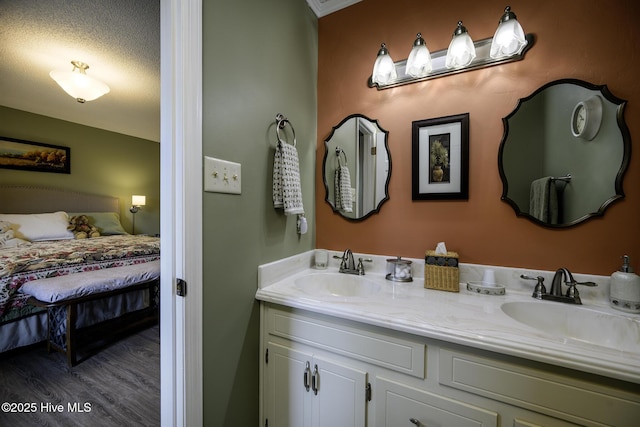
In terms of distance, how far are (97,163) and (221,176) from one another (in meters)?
4.61

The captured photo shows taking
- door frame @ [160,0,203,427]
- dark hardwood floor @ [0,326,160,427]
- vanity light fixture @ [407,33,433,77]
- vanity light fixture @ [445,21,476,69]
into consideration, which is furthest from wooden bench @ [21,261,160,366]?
vanity light fixture @ [445,21,476,69]

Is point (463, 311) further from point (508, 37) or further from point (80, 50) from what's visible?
point (80, 50)

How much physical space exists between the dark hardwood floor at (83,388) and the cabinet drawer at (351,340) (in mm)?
1134

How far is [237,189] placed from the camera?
1.03 m

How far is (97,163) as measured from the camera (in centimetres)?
413

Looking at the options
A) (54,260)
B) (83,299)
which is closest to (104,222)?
(54,260)

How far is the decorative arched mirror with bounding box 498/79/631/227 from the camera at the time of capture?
1.04 meters

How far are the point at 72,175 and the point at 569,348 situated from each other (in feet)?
18.1

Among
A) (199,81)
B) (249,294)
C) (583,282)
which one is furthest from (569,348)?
(199,81)

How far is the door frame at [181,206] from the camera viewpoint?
0.81 meters

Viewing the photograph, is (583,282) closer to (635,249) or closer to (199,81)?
(635,249)

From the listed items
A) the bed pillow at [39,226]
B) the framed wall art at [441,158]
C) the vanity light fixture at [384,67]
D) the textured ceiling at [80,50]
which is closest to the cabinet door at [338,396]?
the framed wall art at [441,158]

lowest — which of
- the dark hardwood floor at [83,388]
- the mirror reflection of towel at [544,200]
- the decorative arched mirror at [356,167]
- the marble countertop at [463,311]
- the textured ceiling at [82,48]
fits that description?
the dark hardwood floor at [83,388]

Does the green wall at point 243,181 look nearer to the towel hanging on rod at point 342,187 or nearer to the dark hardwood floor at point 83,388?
the towel hanging on rod at point 342,187
